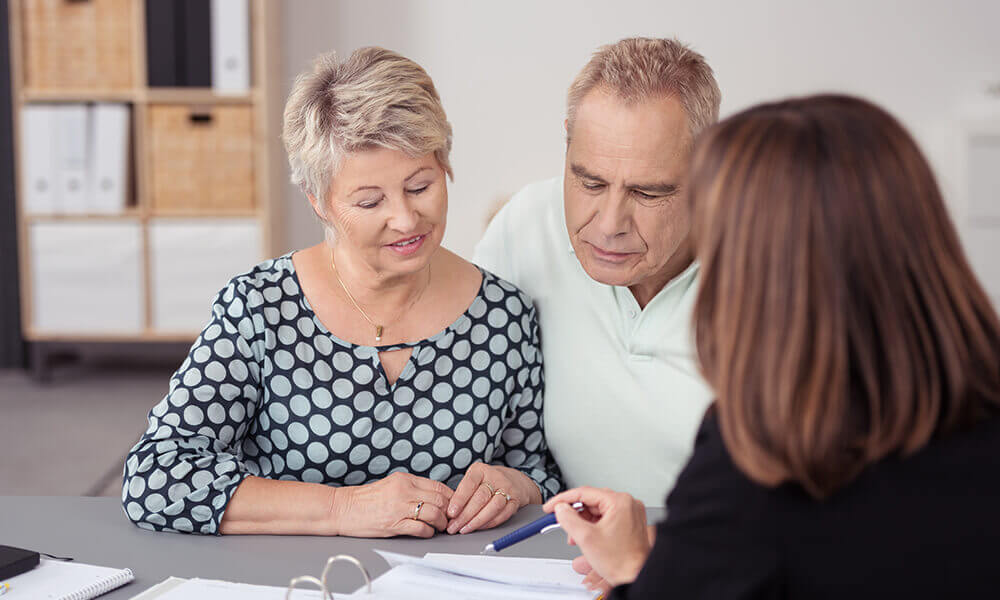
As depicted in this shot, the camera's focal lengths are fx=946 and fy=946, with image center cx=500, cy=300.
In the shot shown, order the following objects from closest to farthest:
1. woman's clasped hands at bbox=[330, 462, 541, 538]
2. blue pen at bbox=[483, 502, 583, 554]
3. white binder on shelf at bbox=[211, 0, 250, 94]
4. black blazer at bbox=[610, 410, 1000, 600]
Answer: black blazer at bbox=[610, 410, 1000, 600]
blue pen at bbox=[483, 502, 583, 554]
woman's clasped hands at bbox=[330, 462, 541, 538]
white binder on shelf at bbox=[211, 0, 250, 94]

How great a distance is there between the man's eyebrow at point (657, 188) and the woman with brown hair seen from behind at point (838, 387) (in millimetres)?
662

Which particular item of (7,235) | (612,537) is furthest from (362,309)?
(7,235)

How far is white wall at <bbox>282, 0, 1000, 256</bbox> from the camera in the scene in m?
4.19

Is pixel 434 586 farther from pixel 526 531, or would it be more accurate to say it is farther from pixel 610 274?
pixel 610 274

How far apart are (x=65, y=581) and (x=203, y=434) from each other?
300 millimetres

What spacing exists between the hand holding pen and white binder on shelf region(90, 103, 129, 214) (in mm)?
3596

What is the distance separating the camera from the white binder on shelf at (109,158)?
159 inches

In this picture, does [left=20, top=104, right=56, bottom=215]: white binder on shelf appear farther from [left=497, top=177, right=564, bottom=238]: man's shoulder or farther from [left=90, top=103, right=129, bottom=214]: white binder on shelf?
[left=497, top=177, right=564, bottom=238]: man's shoulder

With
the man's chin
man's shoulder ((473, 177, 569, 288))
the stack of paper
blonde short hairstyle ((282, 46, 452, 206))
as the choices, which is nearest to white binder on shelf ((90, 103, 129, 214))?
man's shoulder ((473, 177, 569, 288))

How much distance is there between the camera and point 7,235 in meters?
4.42

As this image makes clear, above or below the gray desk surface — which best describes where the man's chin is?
above

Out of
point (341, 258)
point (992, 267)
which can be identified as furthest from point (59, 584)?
point (992, 267)

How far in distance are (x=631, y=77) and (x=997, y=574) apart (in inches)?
36.3

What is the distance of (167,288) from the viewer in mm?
4133
